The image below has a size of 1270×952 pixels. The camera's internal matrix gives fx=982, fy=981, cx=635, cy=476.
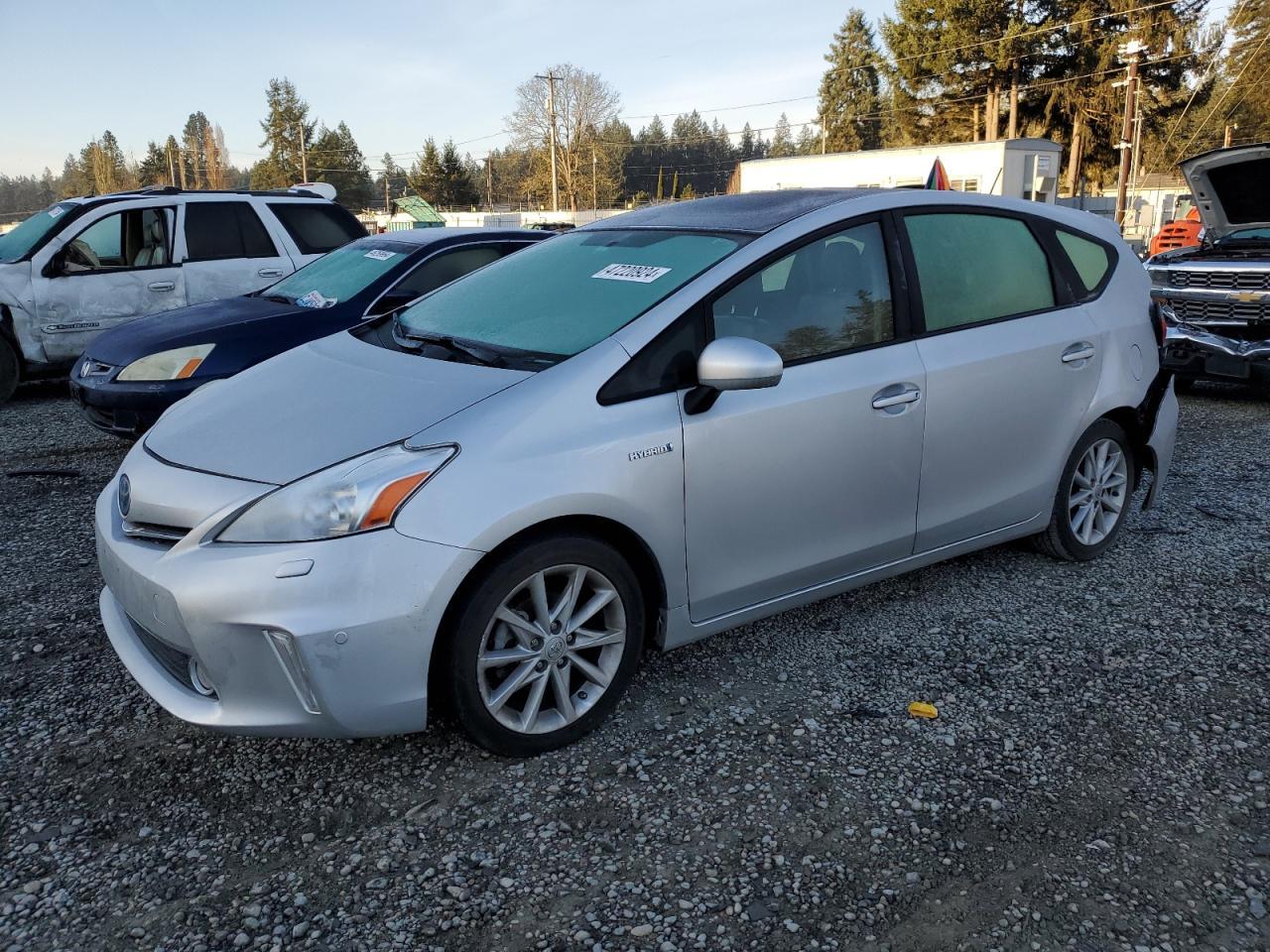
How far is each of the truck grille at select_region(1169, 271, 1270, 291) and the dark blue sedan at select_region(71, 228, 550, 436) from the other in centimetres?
561

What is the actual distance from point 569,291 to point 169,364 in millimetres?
3402

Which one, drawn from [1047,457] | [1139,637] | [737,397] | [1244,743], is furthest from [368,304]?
[1244,743]

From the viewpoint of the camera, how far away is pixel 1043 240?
4.21 meters

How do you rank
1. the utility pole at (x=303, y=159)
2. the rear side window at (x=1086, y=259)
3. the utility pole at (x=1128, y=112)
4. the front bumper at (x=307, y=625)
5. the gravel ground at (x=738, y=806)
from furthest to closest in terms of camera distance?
1. the utility pole at (x=303, y=159)
2. the utility pole at (x=1128, y=112)
3. the rear side window at (x=1086, y=259)
4. the front bumper at (x=307, y=625)
5. the gravel ground at (x=738, y=806)

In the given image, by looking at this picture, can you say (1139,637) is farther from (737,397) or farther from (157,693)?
(157,693)

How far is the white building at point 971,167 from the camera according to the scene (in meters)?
27.9

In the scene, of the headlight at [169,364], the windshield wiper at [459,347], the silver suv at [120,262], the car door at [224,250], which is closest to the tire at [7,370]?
the silver suv at [120,262]

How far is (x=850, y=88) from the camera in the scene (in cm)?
7019

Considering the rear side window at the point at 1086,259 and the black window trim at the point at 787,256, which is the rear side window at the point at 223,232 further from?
the rear side window at the point at 1086,259

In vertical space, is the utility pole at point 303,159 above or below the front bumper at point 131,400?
above

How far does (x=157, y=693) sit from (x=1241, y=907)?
9.22 feet

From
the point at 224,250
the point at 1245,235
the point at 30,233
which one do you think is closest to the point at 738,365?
the point at 224,250

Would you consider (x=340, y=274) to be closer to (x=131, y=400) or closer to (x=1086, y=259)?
(x=131, y=400)

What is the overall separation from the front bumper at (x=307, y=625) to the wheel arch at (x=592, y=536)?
63 millimetres
